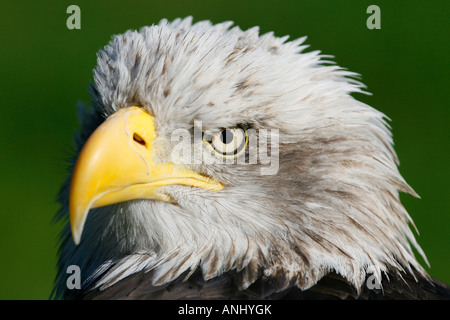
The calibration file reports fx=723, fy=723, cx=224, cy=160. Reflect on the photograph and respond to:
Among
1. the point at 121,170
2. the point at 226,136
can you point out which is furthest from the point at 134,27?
the point at 121,170

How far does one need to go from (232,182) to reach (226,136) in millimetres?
225

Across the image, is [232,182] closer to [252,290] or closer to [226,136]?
[226,136]

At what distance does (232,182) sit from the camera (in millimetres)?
3430

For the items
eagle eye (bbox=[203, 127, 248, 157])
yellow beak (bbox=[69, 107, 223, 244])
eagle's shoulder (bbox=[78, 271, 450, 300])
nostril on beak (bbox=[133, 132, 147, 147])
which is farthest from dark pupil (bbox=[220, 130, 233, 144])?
eagle's shoulder (bbox=[78, 271, 450, 300])

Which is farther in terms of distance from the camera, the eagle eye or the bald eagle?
the eagle eye

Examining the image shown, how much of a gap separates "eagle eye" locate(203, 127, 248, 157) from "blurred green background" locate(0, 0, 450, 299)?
3961mm

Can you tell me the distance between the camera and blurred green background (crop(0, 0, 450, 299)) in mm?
7422

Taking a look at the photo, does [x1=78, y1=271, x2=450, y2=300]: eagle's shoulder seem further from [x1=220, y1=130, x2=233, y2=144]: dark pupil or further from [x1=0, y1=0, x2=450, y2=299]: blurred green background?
[x1=0, y1=0, x2=450, y2=299]: blurred green background

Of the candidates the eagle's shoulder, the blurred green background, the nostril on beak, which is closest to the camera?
the eagle's shoulder

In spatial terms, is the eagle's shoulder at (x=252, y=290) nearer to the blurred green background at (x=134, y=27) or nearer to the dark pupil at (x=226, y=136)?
the dark pupil at (x=226, y=136)

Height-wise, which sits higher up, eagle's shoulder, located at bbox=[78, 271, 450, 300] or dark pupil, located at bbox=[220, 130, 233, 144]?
dark pupil, located at bbox=[220, 130, 233, 144]

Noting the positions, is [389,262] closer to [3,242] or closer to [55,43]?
[3,242]

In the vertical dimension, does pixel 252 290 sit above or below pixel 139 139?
below

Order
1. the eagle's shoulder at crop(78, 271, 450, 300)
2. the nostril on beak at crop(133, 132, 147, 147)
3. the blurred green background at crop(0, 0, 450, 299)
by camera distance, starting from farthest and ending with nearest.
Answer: the blurred green background at crop(0, 0, 450, 299) < the nostril on beak at crop(133, 132, 147, 147) < the eagle's shoulder at crop(78, 271, 450, 300)
